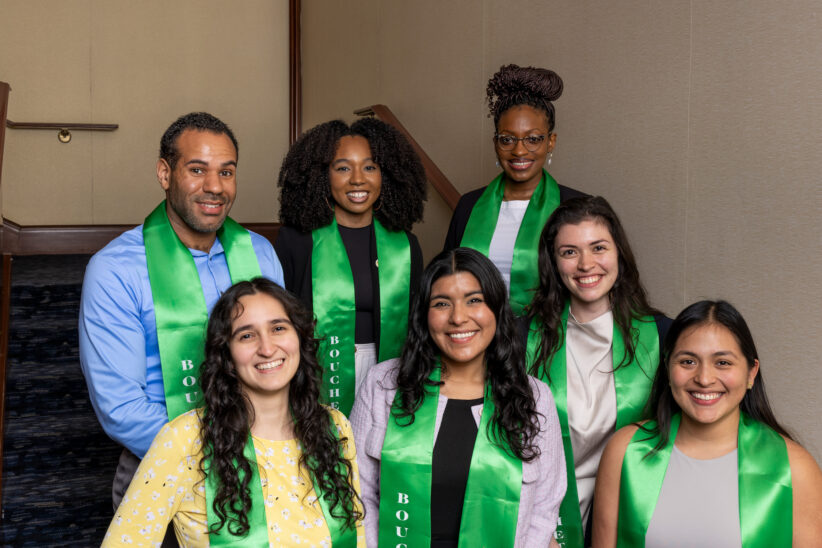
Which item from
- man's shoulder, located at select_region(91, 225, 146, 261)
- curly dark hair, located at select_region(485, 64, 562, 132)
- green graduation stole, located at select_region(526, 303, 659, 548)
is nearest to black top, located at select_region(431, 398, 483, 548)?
green graduation stole, located at select_region(526, 303, 659, 548)

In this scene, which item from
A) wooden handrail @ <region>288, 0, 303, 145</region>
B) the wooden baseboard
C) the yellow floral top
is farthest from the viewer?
wooden handrail @ <region>288, 0, 303, 145</region>

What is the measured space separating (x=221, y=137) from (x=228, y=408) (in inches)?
34.0

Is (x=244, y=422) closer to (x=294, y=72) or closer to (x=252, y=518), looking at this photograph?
(x=252, y=518)

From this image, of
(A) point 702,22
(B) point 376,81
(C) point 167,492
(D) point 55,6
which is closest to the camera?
(C) point 167,492

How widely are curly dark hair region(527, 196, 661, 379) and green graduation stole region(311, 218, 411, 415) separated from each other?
0.68 meters

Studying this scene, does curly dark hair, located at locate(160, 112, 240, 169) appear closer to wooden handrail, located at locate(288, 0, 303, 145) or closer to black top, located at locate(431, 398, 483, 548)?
black top, located at locate(431, 398, 483, 548)

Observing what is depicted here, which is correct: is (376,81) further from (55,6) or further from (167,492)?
(167,492)

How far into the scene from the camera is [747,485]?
192 cm

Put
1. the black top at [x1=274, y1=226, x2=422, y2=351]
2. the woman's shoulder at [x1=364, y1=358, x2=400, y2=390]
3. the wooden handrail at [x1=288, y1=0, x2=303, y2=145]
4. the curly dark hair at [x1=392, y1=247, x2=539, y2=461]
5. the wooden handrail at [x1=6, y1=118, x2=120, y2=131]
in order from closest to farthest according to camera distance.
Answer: the curly dark hair at [x1=392, y1=247, x2=539, y2=461]
the woman's shoulder at [x1=364, y1=358, x2=400, y2=390]
the black top at [x1=274, y1=226, x2=422, y2=351]
the wooden handrail at [x1=6, y1=118, x2=120, y2=131]
the wooden handrail at [x1=288, y1=0, x2=303, y2=145]

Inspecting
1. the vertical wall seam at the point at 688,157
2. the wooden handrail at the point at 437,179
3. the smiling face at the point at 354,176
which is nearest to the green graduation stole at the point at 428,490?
the smiling face at the point at 354,176

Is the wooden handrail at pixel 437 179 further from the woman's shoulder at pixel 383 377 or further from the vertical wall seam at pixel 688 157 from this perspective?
the woman's shoulder at pixel 383 377

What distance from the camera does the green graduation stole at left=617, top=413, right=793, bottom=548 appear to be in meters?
1.89

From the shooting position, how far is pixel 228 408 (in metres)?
1.87

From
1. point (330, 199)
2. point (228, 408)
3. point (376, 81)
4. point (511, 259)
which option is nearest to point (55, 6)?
point (376, 81)
